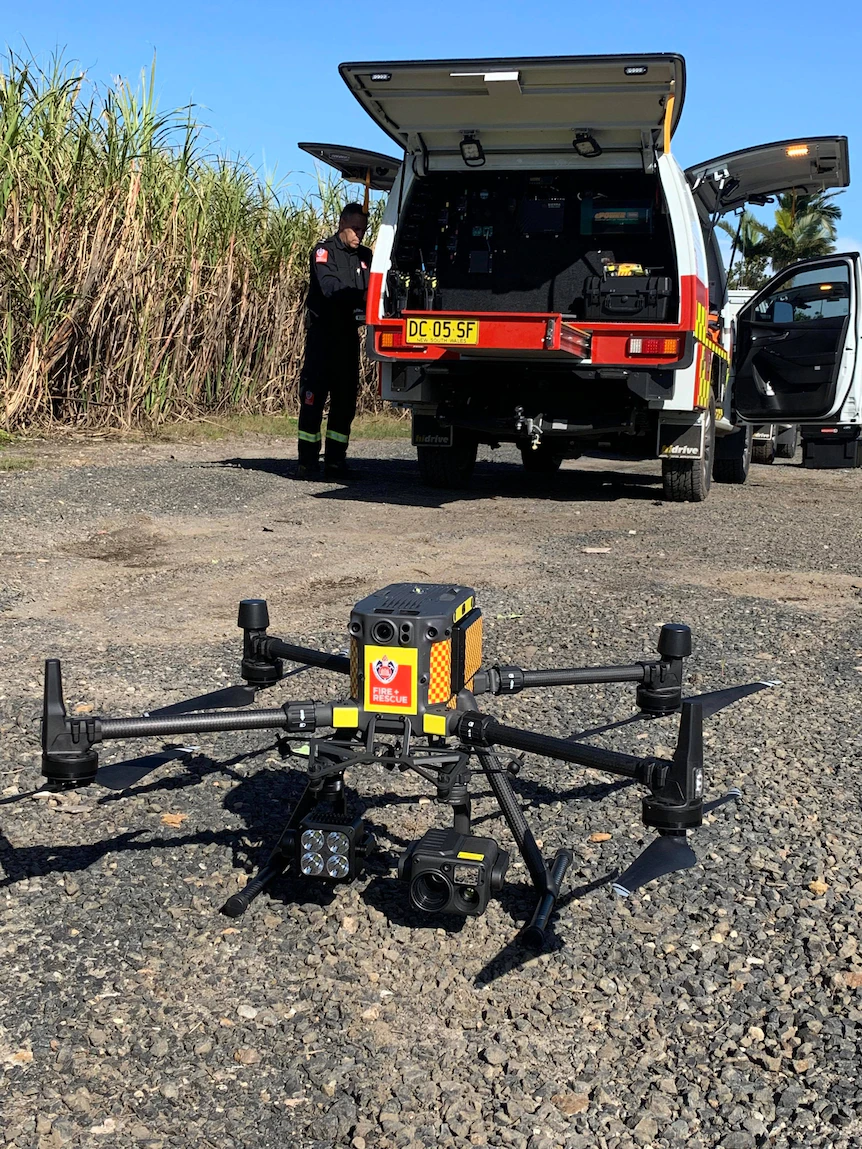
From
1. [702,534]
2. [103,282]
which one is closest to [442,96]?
[702,534]

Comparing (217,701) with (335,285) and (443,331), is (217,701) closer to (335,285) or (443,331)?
(443,331)

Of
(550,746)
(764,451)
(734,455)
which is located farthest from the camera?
(764,451)

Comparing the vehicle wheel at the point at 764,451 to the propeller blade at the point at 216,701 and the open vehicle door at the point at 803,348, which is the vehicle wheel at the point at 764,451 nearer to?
the open vehicle door at the point at 803,348

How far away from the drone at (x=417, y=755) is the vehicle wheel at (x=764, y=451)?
1240 cm

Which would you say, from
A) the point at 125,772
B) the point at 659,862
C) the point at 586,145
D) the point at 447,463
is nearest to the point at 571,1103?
the point at 659,862

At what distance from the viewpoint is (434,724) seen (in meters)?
2.59

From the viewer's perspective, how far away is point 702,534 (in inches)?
307

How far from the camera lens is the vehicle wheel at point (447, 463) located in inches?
381

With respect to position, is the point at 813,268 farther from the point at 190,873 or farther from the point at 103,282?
the point at 190,873

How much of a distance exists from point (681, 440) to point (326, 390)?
2.96m

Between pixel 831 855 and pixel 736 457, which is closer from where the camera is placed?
pixel 831 855

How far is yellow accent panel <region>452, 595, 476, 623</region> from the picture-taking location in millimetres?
2764

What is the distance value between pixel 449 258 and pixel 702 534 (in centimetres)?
314

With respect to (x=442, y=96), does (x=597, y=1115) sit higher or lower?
lower
